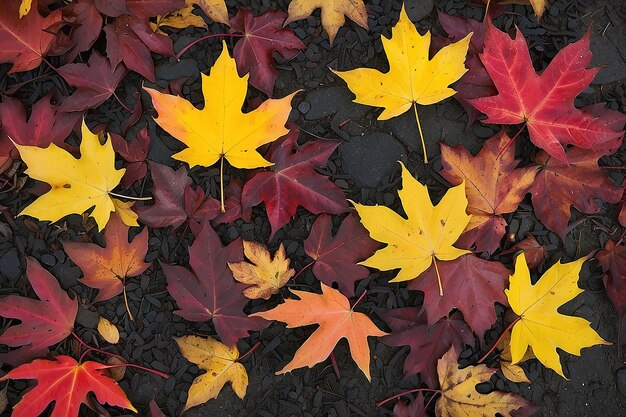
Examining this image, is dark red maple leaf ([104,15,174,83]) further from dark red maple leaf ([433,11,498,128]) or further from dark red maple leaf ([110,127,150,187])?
dark red maple leaf ([433,11,498,128])

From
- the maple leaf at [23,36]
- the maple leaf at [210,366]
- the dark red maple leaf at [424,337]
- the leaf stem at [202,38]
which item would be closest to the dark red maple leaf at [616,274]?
the dark red maple leaf at [424,337]

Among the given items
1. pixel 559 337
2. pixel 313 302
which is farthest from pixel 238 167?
pixel 559 337

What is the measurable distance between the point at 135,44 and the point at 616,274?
1.21 meters

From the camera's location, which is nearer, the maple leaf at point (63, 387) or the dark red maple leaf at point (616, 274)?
the maple leaf at point (63, 387)

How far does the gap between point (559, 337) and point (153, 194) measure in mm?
944

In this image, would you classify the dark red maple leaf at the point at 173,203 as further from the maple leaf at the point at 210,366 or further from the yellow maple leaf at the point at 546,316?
the yellow maple leaf at the point at 546,316

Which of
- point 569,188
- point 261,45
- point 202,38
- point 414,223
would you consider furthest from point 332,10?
point 569,188

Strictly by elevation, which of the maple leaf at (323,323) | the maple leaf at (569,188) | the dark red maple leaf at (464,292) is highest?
the maple leaf at (569,188)

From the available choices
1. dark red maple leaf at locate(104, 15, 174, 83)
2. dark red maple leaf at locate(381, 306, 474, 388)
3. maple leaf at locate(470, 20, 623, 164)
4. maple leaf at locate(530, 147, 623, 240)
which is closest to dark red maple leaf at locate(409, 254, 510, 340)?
dark red maple leaf at locate(381, 306, 474, 388)

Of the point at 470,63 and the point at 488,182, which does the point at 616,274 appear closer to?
the point at 488,182

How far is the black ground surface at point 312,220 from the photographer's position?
1299 millimetres

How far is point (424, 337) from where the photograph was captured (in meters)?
1.28

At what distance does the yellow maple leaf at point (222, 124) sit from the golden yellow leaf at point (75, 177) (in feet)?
0.46

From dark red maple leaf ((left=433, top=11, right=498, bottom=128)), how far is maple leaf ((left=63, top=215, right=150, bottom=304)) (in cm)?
79
